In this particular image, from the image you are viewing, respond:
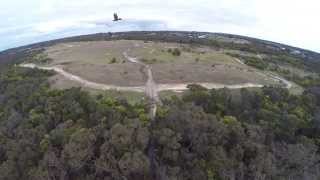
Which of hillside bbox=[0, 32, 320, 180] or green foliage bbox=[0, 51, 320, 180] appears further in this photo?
hillside bbox=[0, 32, 320, 180]

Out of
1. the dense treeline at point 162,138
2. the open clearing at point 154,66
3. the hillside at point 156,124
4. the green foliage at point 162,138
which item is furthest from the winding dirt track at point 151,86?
the green foliage at point 162,138

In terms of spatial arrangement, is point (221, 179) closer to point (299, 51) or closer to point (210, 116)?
point (210, 116)

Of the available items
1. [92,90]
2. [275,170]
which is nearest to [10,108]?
[92,90]

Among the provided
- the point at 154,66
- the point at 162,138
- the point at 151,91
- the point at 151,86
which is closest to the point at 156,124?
the point at 162,138

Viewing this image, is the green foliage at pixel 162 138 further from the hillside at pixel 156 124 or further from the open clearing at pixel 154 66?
the open clearing at pixel 154 66

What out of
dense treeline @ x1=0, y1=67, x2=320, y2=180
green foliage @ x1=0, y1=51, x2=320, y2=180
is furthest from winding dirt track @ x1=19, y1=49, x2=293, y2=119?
green foliage @ x1=0, y1=51, x2=320, y2=180

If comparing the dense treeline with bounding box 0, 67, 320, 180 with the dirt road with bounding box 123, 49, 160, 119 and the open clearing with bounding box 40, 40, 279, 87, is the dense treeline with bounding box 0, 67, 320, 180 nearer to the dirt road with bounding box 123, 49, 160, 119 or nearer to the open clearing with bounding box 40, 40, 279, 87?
the dirt road with bounding box 123, 49, 160, 119

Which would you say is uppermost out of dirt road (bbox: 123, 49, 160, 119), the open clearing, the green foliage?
the open clearing
